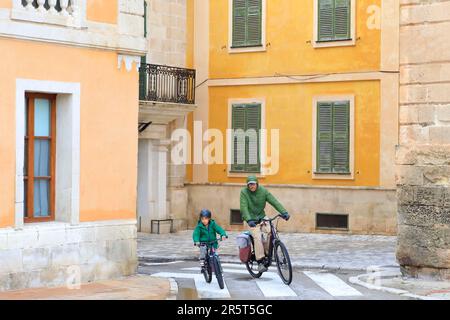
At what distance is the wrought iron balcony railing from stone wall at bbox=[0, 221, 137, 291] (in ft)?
33.7

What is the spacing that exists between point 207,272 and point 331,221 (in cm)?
1081

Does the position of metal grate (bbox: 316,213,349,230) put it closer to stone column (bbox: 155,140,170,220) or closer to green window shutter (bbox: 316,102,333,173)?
green window shutter (bbox: 316,102,333,173)

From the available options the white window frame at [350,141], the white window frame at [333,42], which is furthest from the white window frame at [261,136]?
the white window frame at [333,42]

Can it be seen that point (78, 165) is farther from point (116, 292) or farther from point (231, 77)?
point (231, 77)

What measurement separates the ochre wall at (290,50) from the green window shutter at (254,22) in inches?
9.7

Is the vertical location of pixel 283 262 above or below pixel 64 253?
below

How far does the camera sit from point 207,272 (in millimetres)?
15602

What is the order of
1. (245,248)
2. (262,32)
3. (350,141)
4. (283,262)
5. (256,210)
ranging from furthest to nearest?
1. (262,32)
2. (350,141)
3. (256,210)
4. (245,248)
5. (283,262)

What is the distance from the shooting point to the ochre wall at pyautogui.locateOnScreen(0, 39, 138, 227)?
46.0 feet

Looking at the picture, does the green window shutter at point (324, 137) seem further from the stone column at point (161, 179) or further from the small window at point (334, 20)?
the stone column at point (161, 179)

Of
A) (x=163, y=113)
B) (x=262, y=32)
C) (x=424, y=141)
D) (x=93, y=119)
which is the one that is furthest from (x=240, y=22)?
(x=93, y=119)

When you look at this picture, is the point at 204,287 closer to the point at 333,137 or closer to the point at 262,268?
the point at 262,268

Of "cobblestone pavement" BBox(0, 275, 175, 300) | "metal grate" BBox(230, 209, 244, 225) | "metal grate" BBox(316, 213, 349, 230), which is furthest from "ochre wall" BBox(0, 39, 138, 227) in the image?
"metal grate" BBox(230, 209, 244, 225)
